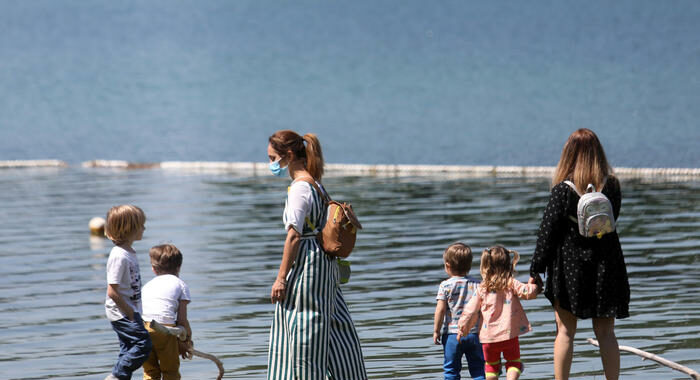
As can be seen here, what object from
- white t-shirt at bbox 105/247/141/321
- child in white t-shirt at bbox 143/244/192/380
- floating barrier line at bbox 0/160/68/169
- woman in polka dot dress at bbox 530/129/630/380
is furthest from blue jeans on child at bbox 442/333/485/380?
floating barrier line at bbox 0/160/68/169

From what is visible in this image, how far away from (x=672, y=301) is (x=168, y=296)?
5.78 meters

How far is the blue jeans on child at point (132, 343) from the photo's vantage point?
233 inches

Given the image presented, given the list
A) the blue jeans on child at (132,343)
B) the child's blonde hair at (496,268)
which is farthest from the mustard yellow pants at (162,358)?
the child's blonde hair at (496,268)

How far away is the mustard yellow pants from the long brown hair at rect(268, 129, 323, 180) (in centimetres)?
135

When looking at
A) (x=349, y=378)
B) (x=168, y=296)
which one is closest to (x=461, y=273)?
(x=349, y=378)

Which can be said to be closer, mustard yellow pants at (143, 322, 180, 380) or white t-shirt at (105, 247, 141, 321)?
white t-shirt at (105, 247, 141, 321)

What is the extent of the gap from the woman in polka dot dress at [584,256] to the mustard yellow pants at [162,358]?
2.20 meters

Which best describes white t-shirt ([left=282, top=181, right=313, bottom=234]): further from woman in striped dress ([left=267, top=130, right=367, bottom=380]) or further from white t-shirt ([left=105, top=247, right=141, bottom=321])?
white t-shirt ([left=105, top=247, right=141, bottom=321])

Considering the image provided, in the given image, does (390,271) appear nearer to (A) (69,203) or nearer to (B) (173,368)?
(B) (173,368)

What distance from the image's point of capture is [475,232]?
16.5 metres

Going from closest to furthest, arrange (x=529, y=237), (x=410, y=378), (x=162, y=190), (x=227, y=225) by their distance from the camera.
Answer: (x=410, y=378) < (x=529, y=237) < (x=227, y=225) < (x=162, y=190)

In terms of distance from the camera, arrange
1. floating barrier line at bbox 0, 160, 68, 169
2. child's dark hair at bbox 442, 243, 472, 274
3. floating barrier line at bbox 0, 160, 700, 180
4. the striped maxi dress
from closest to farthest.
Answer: the striped maxi dress, child's dark hair at bbox 442, 243, 472, 274, floating barrier line at bbox 0, 160, 700, 180, floating barrier line at bbox 0, 160, 68, 169

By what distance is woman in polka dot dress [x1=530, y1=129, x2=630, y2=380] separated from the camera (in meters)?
5.90

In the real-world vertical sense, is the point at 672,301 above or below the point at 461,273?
below
